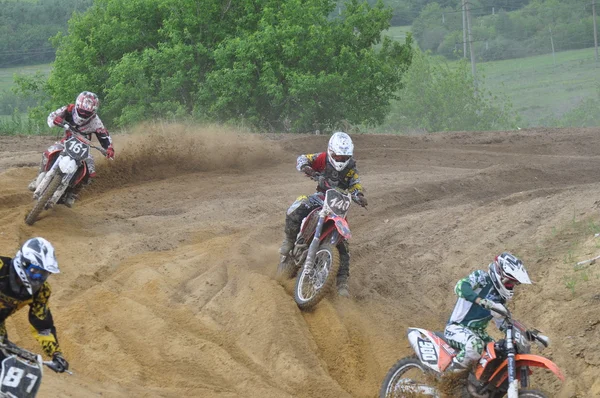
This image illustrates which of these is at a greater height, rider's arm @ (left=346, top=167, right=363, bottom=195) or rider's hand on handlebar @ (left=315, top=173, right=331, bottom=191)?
rider's hand on handlebar @ (left=315, top=173, right=331, bottom=191)

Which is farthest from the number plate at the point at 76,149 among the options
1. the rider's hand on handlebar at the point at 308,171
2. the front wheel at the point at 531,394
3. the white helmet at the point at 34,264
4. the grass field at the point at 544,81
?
the grass field at the point at 544,81

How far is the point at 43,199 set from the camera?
1252 centimetres

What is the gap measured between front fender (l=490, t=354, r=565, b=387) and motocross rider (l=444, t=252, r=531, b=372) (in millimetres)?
258

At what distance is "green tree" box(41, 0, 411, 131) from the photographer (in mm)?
28484

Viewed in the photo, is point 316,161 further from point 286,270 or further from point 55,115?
point 55,115

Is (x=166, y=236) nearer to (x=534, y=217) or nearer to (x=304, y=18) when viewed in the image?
(x=534, y=217)

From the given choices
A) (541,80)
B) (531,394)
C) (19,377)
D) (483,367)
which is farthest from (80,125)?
(541,80)

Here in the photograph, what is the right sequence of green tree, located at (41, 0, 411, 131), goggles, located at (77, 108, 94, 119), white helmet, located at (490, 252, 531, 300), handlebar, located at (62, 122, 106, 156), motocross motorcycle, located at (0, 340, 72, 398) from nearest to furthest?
motocross motorcycle, located at (0, 340, 72, 398), white helmet, located at (490, 252, 531, 300), handlebar, located at (62, 122, 106, 156), goggles, located at (77, 108, 94, 119), green tree, located at (41, 0, 411, 131)

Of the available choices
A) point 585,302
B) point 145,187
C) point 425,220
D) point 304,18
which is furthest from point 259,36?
point 585,302

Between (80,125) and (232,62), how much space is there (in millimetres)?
16342

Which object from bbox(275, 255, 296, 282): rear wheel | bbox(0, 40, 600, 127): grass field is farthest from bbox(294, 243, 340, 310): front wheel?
bbox(0, 40, 600, 127): grass field

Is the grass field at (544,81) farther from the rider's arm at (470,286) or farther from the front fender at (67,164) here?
the rider's arm at (470,286)

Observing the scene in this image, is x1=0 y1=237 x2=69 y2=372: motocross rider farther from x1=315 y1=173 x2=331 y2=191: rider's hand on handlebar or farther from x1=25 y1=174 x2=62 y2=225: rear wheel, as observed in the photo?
x1=25 y1=174 x2=62 y2=225: rear wheel

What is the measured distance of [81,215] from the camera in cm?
1370
